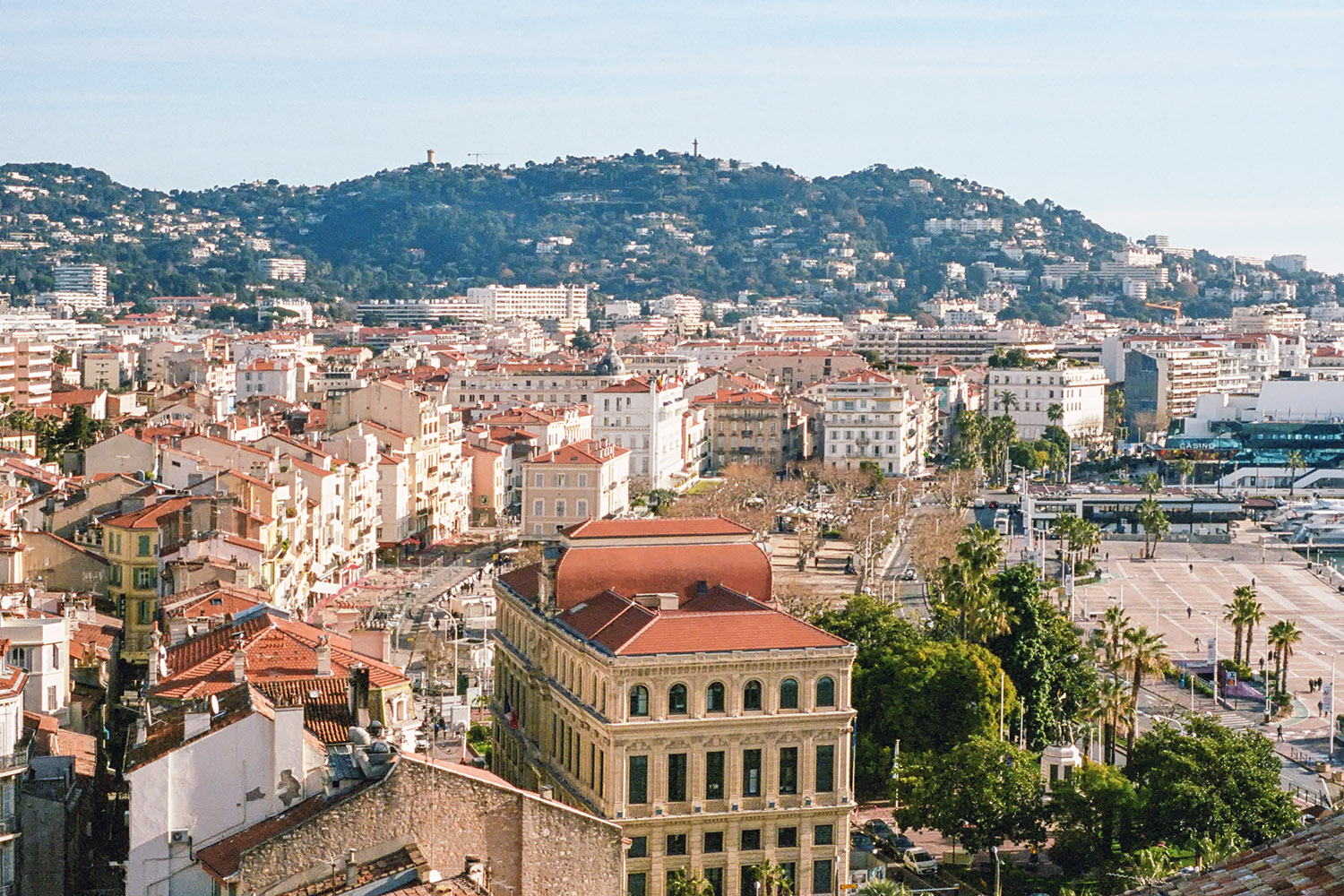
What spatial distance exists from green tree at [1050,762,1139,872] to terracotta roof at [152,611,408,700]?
16217 millimetres

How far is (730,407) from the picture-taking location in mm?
150000

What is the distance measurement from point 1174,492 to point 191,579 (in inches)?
4176

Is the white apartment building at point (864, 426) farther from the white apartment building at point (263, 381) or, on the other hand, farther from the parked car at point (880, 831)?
the parked car at point (880, 831)

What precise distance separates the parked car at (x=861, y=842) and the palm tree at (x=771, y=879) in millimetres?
3987

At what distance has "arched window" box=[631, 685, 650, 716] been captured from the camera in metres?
42.5

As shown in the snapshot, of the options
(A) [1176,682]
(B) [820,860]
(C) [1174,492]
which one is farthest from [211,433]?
(C) [1174,492]

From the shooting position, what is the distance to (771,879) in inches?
1662

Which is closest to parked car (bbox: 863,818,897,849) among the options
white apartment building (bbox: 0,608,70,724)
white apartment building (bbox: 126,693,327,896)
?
white apartment building (bbox: 0,608,70,724)

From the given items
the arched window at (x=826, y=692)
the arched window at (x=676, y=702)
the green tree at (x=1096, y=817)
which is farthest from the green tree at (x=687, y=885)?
the green tree at (x=1096, y=817)

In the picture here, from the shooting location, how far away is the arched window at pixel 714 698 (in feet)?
141

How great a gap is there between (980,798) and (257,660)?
17208mm

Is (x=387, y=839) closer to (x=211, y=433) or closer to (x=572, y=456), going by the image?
(x=211, y=433)

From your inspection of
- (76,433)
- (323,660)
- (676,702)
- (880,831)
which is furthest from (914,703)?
(76,433)

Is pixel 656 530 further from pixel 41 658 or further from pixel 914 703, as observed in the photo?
pixel 41 658
